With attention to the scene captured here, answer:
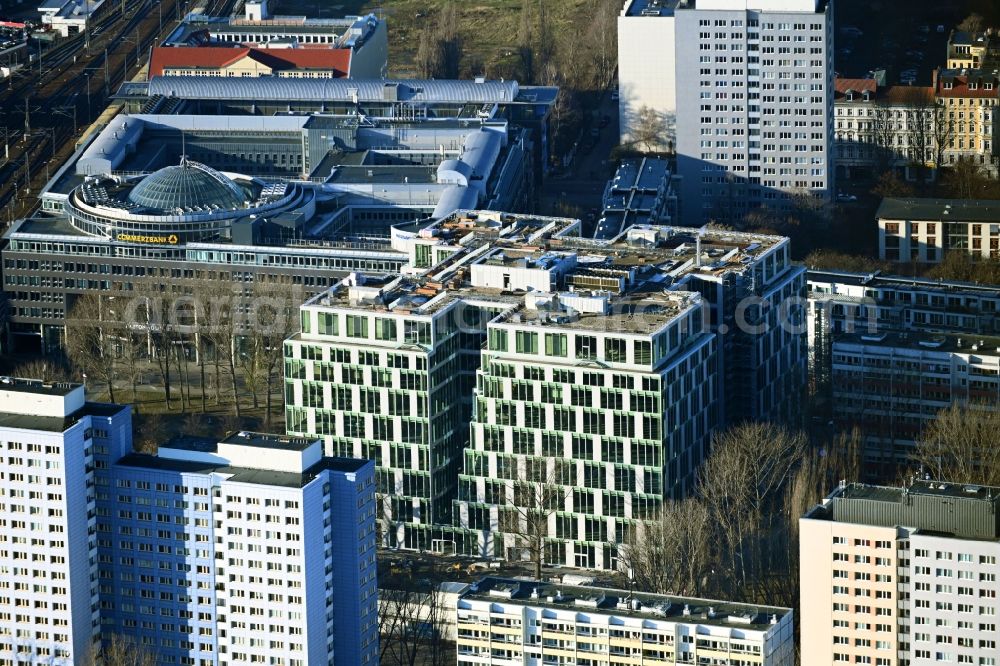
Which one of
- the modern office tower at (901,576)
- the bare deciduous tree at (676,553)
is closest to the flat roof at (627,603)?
the modern office tower at (901,576)

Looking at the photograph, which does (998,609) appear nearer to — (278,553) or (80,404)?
(278,553)

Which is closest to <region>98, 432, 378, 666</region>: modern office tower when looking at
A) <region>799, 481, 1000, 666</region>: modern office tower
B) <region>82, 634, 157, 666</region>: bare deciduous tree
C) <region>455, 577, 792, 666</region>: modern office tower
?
<region>82, 634, 157, 666</region>: bare deciduous tree

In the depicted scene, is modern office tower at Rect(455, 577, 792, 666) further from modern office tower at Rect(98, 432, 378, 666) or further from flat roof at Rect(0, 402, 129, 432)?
flat roof at Rect(0, 402, 129, 432)

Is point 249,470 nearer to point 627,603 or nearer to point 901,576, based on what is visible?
point 627,603

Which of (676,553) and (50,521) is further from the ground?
(50,521)

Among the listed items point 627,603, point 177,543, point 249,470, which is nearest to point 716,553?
point 627,603

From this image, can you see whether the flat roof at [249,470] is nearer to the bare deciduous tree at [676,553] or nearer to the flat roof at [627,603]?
the flat roof at [627,603]
